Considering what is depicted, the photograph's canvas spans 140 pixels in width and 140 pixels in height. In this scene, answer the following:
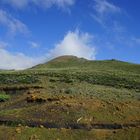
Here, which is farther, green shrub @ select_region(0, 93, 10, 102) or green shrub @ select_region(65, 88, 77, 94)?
green shrub @ select_region(0, 93, 10, 102)

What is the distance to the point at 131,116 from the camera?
94.1ft

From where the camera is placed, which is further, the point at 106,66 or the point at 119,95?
the point at 106,66

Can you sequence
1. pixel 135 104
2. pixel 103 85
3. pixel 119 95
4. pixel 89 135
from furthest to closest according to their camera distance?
pixel 103 85, pixel 119 95, pixel 135 104, pixel 89 135

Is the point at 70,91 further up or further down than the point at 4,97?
further up

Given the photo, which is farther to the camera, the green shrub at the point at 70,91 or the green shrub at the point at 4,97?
the green shrub at the point at 4,97

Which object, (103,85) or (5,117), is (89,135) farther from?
(103,85)

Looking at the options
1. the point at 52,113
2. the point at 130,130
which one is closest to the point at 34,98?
the point at 52,113

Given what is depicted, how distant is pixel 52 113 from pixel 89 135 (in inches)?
153

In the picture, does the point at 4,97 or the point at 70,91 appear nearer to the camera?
the point at 70,91

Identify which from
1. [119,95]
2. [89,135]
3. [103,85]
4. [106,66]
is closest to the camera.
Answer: [89,135]

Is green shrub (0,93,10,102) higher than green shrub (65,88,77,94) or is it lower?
lower

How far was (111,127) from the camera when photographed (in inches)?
1053

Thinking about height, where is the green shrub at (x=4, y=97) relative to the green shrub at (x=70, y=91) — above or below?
below

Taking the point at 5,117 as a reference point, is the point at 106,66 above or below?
above
